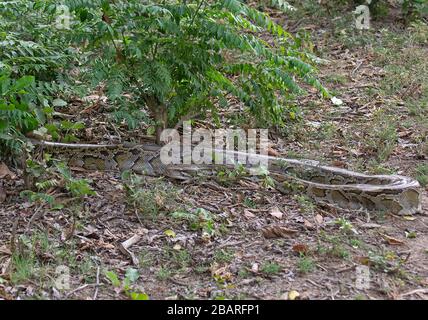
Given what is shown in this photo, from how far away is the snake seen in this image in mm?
5785

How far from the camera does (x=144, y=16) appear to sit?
5.94 metres

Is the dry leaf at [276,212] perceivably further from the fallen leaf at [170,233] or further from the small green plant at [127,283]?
the small green plant at [127,283]

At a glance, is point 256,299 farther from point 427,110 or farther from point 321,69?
point 321,69

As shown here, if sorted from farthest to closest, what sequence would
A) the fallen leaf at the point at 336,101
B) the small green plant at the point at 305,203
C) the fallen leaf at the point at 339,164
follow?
1. the fallen leaf at the point at 336,101
2. the fallen leaf at the point at 339,164
3. the small green plant at the point at 305,203

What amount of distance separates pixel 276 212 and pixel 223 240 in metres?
0.75

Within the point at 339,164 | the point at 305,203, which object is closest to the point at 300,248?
the point at 305,203

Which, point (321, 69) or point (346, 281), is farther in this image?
point (321, 69)

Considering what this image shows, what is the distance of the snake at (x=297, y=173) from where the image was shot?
579 cm

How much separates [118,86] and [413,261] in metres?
2.88

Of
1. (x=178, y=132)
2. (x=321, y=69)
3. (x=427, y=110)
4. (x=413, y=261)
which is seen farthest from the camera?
(x=321, y=69)

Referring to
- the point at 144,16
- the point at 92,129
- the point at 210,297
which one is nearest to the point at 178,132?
the point at 92,129

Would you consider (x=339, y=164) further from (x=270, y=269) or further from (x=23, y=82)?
(x=23, y=82)

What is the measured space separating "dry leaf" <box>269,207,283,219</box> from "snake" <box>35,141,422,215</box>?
465mm

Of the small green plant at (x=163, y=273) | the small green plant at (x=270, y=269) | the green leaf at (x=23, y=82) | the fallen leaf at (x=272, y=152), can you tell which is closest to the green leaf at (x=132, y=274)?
the small green plant at (x=163, y=273)
